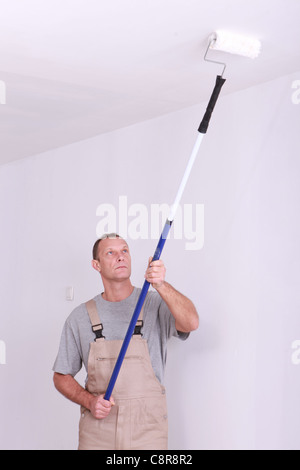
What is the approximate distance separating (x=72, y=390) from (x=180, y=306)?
503mm

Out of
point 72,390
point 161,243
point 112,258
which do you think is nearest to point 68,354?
point 72,390

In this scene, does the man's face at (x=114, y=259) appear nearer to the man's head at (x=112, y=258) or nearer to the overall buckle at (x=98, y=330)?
the man's head at (x=112, y=258)

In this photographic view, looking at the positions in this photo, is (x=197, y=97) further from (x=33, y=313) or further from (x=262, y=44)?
(x=33, y=313)

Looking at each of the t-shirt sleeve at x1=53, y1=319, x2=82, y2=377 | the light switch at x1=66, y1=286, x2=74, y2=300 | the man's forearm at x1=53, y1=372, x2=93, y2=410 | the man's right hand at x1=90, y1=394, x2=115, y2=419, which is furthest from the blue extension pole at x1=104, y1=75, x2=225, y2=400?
the light switch at x1=66, y1=286, x2=74, y2=300

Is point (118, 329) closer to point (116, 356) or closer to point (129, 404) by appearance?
point (116, 356)

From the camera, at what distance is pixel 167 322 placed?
6.70 feet

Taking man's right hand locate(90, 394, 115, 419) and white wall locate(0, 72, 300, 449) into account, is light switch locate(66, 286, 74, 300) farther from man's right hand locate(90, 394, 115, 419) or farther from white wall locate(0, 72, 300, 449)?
man's right hand locate(90, 394, 115, 419)

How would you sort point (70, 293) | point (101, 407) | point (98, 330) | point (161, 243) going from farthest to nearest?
point (70, 293), point (98, 330), point (101, 407), point (161, 243)

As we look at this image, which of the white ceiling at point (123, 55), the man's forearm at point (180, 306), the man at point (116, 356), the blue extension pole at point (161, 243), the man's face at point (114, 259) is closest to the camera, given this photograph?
the white ceiling at point (123, 55)

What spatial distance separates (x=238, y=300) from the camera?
2033mm

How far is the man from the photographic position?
1972 millimetres

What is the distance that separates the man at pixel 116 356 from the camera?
197cm

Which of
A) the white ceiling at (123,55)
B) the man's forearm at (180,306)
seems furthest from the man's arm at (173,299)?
the white ceiling at (123,55)
